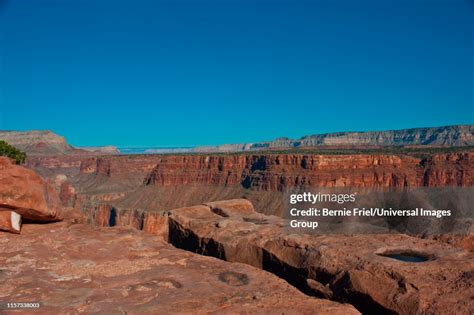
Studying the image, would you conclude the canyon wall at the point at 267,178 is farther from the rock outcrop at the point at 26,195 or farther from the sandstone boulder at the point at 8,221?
the sandstone boulder at the point at 8,221

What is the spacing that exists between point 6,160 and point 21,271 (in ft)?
20.2

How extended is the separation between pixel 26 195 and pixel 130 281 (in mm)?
6124

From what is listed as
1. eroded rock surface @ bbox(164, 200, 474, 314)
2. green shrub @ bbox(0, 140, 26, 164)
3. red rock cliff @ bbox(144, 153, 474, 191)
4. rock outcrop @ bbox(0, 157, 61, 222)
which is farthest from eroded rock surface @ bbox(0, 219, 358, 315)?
red rock cliff @ bbox(144, 153, 474, 191)

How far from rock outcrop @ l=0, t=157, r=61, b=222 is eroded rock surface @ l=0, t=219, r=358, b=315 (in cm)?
80

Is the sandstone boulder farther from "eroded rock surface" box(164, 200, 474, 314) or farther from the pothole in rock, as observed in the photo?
the pothole in rock

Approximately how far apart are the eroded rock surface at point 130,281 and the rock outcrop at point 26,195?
80 centimetres

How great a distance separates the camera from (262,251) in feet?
45.5

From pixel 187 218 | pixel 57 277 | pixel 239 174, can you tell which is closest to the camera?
pixel 57 277

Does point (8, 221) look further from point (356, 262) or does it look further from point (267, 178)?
point (267, 178)

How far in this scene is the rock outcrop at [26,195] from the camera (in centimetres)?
1436

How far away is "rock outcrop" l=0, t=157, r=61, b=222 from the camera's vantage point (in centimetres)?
1436

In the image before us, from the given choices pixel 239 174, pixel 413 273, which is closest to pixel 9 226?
pixel 413 273

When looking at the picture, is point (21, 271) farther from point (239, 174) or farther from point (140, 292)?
point (239, 174)

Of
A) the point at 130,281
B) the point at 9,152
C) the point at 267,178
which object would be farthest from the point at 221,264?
the point at 267,178
